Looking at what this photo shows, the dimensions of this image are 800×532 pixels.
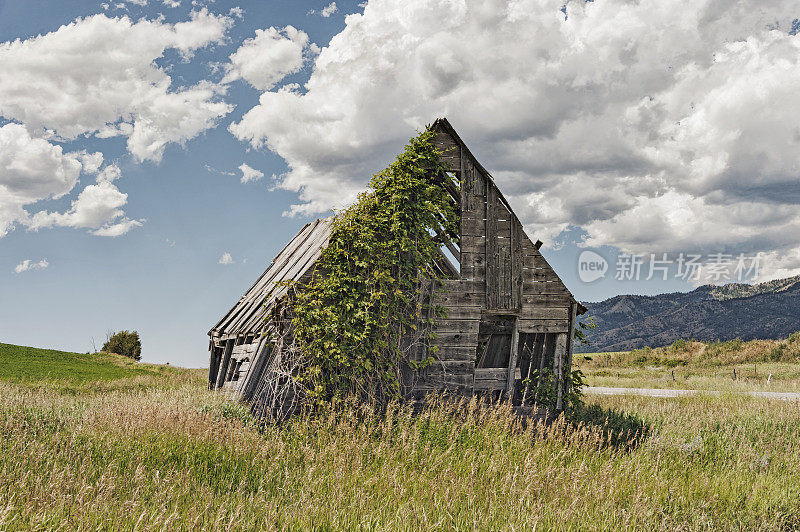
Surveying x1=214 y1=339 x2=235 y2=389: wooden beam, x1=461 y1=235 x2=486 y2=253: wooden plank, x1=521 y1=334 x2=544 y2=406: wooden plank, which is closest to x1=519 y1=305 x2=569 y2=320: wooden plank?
x1=521 y1=334 x2=544 y2=406: wooden plank

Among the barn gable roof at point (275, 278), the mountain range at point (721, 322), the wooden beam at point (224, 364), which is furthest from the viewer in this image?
the mountain range at point (721, 322)

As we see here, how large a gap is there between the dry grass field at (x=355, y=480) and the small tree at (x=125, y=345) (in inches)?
1389

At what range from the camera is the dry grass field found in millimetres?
4898

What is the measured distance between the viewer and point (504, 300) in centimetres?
1210

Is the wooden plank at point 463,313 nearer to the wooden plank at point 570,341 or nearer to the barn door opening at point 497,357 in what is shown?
the barn door opening at point 497,357

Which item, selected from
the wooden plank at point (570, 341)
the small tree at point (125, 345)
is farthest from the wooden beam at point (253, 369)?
the small tree at point (125, 345)

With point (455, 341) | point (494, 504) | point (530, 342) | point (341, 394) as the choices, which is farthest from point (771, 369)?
point (494, 504)

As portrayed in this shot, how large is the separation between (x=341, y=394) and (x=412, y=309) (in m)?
2.33

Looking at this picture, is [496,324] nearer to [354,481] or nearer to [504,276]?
[504,276]

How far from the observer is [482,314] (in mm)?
12141

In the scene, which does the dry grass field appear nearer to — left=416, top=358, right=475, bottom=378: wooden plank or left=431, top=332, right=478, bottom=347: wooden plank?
left=416, top=358, right=475, bottom=378: wooden plank

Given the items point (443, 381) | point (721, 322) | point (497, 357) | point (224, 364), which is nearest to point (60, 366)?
point (224, 364)

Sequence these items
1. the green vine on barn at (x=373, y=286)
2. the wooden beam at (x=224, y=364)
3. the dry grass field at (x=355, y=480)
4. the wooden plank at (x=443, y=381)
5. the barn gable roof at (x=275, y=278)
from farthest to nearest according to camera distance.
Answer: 1. the wooden beam at (x=224, y=364)
2. the wooden plank at (x=443, y=381)
3. the barn gable roof at (x=275, y=278)
4. the green vine on barn at (x=373, y=286)
5. the dry grass field at (x=355, y=480)

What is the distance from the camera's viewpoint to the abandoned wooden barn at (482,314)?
1139 cm
